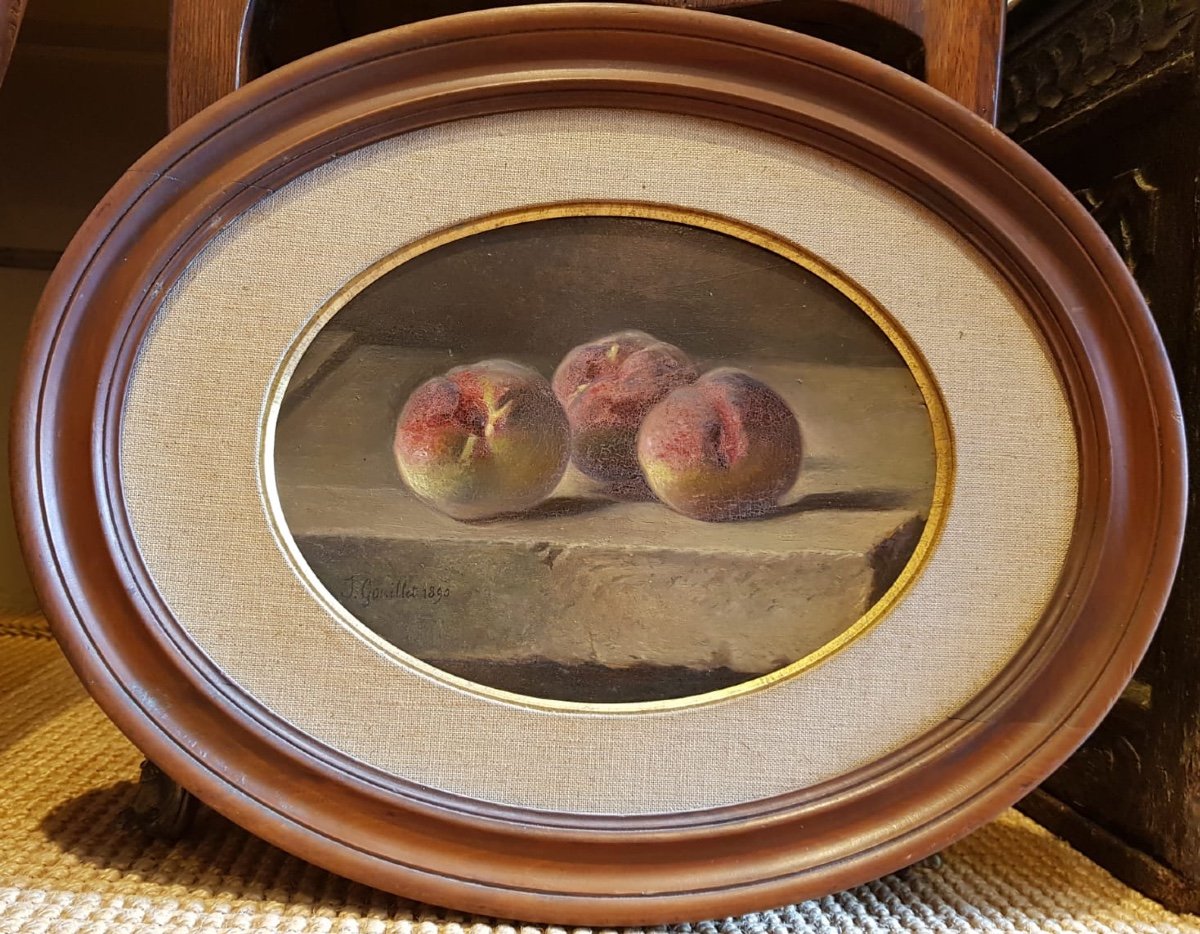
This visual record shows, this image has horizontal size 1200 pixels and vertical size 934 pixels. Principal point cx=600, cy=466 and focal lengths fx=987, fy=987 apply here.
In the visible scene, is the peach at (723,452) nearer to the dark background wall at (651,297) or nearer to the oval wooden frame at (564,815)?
the dark background wall at (651,297)

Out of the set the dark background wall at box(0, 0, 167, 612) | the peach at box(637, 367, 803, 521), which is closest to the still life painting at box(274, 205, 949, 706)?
the peach at box(637, 367, 803, 521)

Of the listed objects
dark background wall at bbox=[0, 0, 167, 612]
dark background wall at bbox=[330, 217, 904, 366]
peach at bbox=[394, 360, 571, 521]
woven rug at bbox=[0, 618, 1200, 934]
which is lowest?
woven rug at bbox=[0, 618, 1200, 934]

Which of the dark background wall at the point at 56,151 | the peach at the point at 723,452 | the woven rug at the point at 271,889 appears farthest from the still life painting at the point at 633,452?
the dark background wall at the point at 56,151

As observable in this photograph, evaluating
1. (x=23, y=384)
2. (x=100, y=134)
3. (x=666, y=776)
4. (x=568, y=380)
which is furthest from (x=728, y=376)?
(x=100, y=134)

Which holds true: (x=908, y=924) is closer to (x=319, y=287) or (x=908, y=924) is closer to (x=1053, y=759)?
(x=1053, y=759)

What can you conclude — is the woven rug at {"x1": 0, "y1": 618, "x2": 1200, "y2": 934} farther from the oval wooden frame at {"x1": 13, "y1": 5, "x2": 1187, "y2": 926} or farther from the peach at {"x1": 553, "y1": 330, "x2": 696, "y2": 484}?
the peach at {"x1": 553, "y1": 330, "x2": 696, "y2": 484}

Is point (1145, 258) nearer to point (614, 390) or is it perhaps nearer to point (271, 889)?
point (614, 390)
